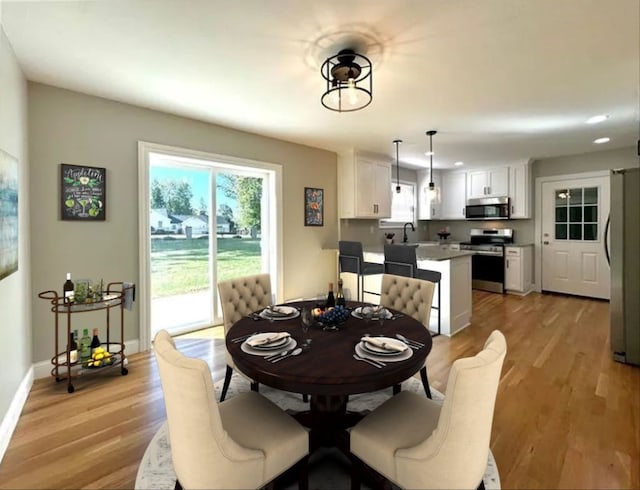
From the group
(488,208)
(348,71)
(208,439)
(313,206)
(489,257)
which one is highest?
(348,71)

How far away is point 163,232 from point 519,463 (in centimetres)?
376

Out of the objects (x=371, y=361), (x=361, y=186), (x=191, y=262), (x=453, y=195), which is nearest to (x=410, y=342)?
(x=371, y=361)

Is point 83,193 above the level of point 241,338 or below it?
above

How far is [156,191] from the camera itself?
365 centimetres

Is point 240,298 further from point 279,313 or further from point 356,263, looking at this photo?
point 356,263

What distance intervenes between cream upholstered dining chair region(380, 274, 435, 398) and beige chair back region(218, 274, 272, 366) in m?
1.02

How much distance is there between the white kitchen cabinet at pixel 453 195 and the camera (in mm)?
6957

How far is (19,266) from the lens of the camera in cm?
239

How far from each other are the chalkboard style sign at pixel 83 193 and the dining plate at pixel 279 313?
2045 millimetres

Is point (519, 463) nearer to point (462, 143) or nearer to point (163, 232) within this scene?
point (163, 232)

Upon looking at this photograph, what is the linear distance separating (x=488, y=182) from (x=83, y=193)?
22.0 ft

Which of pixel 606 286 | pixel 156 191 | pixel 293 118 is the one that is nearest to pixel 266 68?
pixel 293 118

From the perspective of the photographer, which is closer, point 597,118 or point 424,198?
point 597,118

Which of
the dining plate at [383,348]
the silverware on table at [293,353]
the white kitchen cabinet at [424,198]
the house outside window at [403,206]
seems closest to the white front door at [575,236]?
the white kitchen cabinet at [424,198]
